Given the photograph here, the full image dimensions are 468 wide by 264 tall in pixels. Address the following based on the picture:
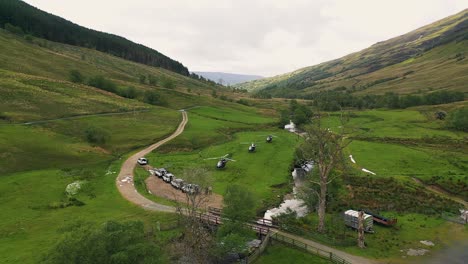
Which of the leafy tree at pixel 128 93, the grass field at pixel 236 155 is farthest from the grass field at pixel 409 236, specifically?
the leafy tree at pixel 128 93

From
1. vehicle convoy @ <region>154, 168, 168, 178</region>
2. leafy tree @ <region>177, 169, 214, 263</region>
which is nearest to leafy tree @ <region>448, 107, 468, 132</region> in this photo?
vehicle convoy @ <region>154, 168, 168, 178</region>

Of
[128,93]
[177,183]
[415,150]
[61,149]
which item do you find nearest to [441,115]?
[415,150]

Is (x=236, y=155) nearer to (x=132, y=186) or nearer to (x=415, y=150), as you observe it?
(x=132, y=186)

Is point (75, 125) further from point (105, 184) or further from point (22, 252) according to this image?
point (22, 252)

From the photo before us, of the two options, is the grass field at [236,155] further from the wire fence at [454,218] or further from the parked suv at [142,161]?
the wire fence at [454,218]

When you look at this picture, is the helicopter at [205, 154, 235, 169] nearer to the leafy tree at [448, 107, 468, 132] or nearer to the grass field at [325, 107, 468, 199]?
the grass field at [325, 107, 468, 199]
